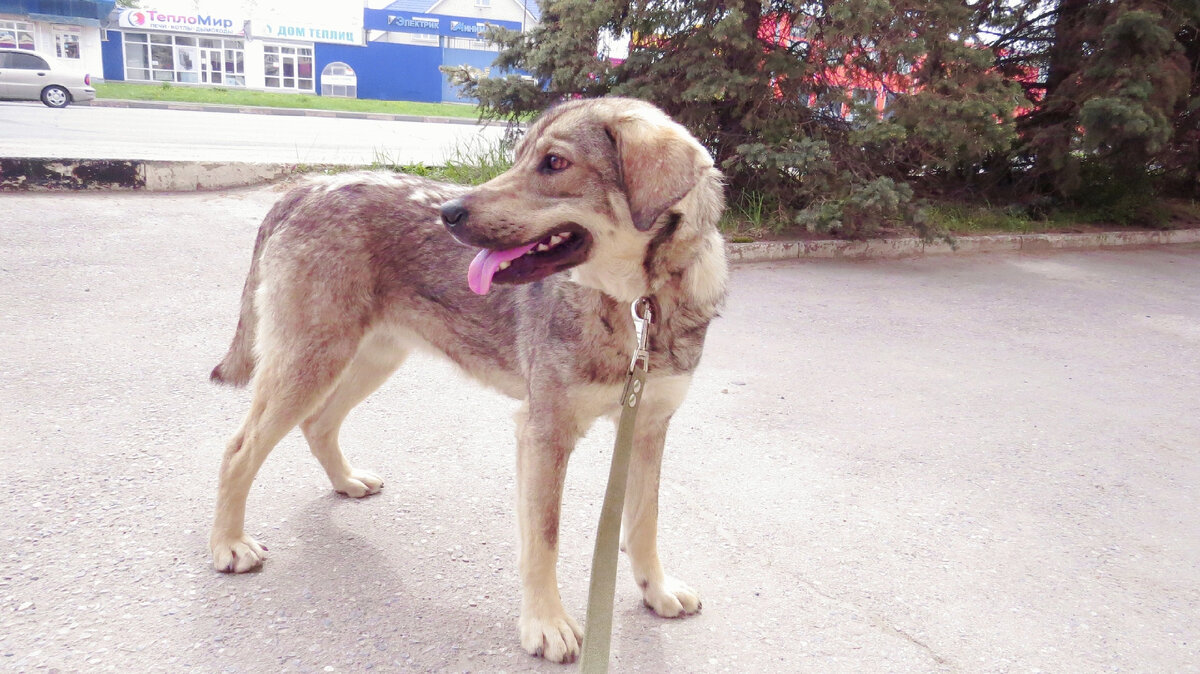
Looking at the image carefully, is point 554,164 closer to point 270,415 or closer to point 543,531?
point 543,531

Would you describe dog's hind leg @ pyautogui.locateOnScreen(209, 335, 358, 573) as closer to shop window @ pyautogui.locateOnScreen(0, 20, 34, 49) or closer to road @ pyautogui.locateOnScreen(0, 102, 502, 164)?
road @ pyautogui.locateOnScreen(0, 102, 502, 164)

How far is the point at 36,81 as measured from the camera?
→ 22125mm

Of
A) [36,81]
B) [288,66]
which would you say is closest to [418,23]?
[288,66]

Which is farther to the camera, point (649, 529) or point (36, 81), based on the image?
point (36, 81)

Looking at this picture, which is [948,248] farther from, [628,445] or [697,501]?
[628,445]

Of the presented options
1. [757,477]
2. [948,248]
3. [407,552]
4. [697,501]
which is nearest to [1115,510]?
[757,477]

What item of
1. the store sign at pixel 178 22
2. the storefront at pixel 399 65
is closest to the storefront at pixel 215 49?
the store sign at pixel 178 22

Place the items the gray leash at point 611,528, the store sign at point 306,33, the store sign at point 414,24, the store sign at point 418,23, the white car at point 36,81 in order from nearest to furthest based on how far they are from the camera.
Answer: the gray leash at point 611,528
the white car at point 36,81
the store sign at point 306,33
the store sign at point 418,23
the store sign at point 414,24

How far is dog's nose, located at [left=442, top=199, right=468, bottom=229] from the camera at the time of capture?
7.38 ft

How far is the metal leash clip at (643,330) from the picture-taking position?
7.75ft

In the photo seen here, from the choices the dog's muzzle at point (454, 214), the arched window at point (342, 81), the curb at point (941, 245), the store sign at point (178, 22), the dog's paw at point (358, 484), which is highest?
the store sign at point (178, 22)

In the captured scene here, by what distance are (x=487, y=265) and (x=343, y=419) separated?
4.63 ft

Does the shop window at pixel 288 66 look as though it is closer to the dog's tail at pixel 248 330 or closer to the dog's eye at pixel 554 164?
the dog's tail at pixel 248 330

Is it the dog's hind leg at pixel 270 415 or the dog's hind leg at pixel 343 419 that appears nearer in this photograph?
the dog's hind leg at pixel 270 415
